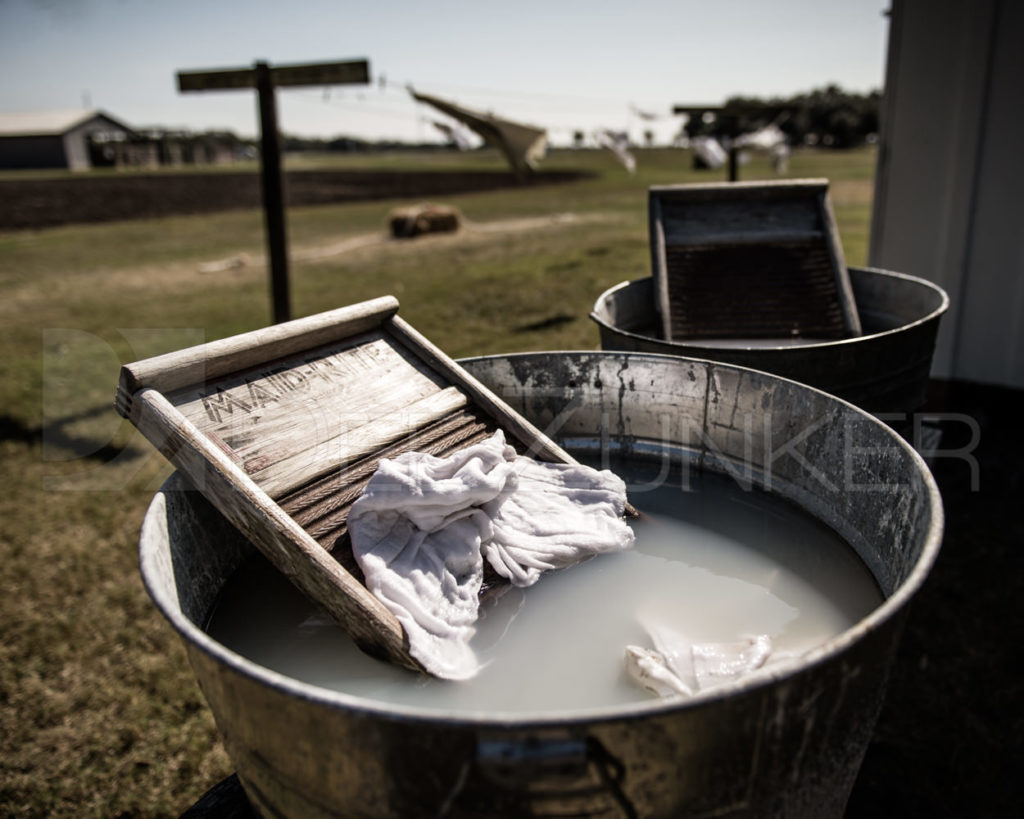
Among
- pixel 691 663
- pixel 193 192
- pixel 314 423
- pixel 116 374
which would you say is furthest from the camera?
pixel 193 192

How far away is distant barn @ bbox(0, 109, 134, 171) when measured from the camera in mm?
55000

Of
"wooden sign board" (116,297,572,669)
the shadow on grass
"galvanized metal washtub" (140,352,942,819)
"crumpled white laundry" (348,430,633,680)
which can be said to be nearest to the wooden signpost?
the shadow on grass

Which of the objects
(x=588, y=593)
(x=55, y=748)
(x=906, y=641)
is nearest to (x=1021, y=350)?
(x=906, y=641)

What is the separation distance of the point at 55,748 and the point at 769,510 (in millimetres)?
3016

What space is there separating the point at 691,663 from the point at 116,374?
7397 millimetres

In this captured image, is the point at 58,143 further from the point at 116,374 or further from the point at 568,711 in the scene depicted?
the point at 568,711

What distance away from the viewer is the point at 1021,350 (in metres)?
5.52

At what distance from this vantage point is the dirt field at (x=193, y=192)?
75.4ft

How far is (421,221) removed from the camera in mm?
16188

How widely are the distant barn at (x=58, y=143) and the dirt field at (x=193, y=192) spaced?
74.3 ft

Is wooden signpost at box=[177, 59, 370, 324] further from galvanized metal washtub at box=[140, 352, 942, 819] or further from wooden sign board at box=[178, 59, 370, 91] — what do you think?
galvanized metal washtub at box=[140, 352, 942, 819]

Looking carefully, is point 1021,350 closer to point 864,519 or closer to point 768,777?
point 864,519

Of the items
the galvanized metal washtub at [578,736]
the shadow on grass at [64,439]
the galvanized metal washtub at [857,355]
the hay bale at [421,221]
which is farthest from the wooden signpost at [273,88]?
the hay bale at [421,221]

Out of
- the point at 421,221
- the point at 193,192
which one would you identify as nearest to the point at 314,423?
the point at 421,221
